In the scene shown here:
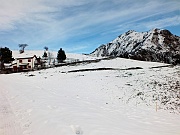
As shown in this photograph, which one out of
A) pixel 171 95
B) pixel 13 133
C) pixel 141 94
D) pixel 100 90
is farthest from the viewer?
pixel 100 90

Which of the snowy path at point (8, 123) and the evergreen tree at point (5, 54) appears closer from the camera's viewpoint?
the snowy path at point (8, 123)

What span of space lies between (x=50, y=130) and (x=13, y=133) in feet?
4.84

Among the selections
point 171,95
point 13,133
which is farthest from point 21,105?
point 171,95

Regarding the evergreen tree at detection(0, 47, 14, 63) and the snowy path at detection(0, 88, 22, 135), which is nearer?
the snowy path at detection(0, 88, 22, 135)

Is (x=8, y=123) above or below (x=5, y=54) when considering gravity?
below

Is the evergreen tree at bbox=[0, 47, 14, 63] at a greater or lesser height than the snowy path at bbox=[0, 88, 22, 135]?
greater

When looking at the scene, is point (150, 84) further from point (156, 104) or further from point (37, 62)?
point (37, 62)

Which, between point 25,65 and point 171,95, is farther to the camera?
point 25,65

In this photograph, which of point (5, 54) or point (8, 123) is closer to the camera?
point (8, 123)

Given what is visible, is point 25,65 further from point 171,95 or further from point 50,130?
point 50,130

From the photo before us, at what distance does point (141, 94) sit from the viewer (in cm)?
2036

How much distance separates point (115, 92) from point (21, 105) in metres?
11.7

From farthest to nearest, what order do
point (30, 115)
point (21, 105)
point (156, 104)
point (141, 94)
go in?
point (141, 94), point (156, 104), point (21, 105), point (30, 115)

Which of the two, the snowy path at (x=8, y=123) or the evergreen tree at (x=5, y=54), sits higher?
the evergreen tree at (x=5, y=54)
